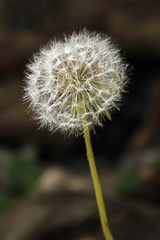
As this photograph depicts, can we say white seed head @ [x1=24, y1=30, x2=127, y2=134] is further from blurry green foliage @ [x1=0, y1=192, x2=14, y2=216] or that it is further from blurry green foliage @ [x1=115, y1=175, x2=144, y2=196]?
blurry green foliage @ [x1=0, y1=192, x2=14, y2=216]

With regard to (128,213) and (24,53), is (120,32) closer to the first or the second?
(24,53)

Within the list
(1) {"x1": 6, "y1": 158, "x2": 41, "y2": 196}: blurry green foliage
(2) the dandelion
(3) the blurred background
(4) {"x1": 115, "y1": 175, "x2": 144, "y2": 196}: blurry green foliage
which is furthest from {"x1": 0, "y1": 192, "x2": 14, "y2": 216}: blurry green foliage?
(2) the dandelion

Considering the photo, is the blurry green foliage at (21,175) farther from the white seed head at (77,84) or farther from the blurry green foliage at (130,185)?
the white seed head at (77,84)

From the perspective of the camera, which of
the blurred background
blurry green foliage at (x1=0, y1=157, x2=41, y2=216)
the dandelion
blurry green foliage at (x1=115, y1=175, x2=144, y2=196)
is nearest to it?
the dandelion

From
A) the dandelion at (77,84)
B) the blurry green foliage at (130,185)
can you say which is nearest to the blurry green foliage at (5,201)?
the blurry green foliage at (130,185)

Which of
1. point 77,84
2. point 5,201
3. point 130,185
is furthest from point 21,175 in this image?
point 77,84

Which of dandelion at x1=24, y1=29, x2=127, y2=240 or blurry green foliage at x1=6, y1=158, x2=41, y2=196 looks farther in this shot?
blurry green foliage at x1=6, y1=158, x2=41, y2=196

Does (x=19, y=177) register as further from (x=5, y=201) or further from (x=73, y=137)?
(x=73, y=137)

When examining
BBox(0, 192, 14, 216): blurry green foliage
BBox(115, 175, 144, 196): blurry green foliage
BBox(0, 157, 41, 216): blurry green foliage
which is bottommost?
BBox(115, 175, 144, 196): blurry green foliage

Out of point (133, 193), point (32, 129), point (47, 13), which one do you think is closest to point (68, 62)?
point (133, 193)
